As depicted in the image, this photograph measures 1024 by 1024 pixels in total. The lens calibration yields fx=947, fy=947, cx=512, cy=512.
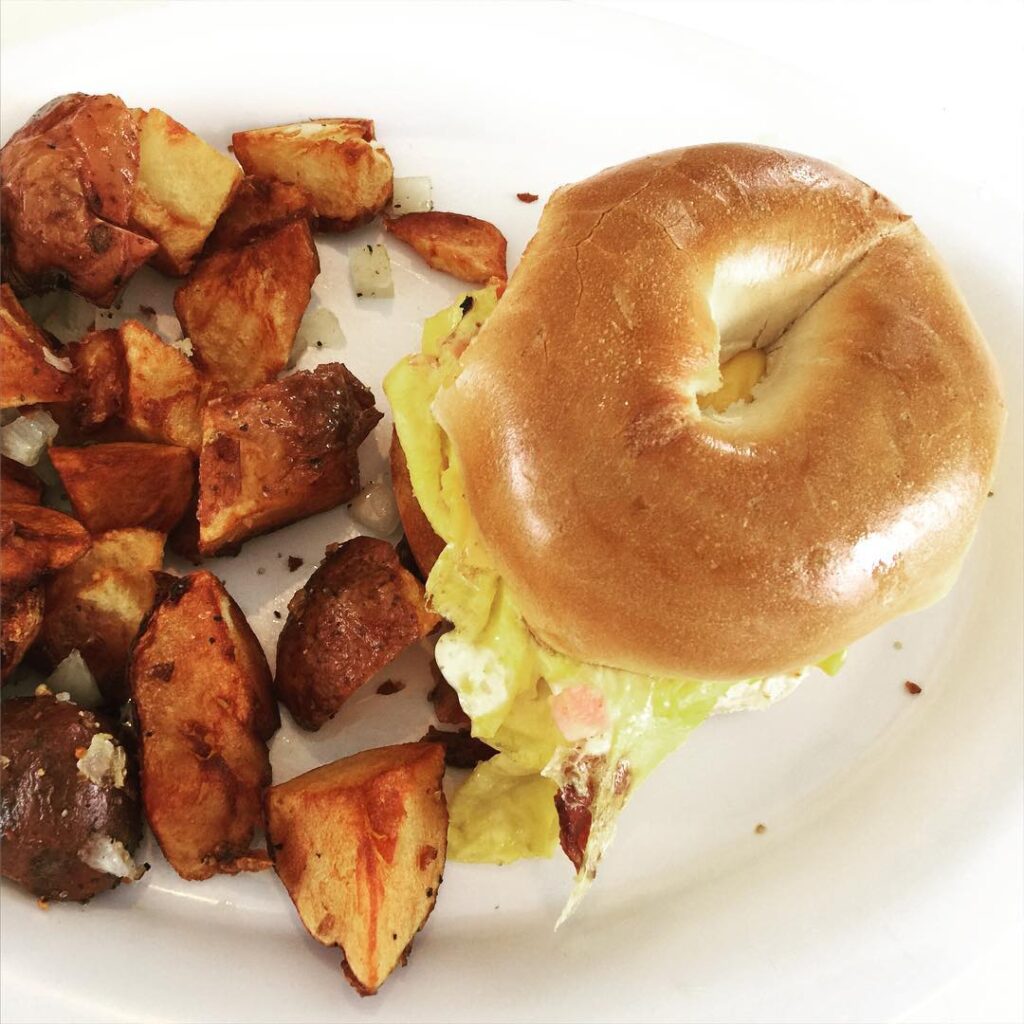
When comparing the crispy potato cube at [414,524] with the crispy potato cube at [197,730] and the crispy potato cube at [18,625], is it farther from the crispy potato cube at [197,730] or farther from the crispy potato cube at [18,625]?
the crispy potato cube at [18,625]

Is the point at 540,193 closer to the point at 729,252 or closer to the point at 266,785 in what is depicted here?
the point at 729,252

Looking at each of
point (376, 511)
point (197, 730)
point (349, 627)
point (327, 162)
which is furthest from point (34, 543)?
point (327, 162)

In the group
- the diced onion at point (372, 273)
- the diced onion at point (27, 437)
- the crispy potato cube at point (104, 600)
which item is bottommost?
the crispy potato cube at point (104, 600)

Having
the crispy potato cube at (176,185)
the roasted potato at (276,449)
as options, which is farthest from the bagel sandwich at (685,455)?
the crispy potato cube at (176,185)

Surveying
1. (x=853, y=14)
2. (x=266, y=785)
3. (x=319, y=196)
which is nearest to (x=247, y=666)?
(x=266, y=785)

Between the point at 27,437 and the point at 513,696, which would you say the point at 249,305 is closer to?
the point at 27,437
